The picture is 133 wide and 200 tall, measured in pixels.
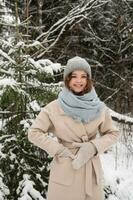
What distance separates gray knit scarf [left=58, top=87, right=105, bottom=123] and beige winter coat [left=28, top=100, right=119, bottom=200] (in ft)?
0.13

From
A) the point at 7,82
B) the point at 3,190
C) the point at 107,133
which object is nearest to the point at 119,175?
the point at 3,190

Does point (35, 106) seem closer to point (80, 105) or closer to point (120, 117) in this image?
point (80, 105)

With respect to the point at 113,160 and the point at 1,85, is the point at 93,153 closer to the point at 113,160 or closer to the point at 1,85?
the point at 1,85

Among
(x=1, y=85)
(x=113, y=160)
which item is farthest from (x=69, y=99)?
(x=113, y=160)

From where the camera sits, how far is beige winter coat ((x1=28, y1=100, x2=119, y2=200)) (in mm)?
3508

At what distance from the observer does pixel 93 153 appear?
3.51 metres

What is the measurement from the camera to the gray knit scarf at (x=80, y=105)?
351cm

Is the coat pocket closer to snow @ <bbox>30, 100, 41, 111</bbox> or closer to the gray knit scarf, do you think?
the gray knit scarf

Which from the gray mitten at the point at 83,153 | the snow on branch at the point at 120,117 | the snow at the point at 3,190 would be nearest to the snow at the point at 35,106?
the snow at the point at 3,190

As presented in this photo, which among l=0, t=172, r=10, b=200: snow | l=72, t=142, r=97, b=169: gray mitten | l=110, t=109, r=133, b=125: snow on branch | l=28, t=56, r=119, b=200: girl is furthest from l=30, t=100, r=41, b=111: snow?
l=110, t=109, r=133, b=125: snow on branch

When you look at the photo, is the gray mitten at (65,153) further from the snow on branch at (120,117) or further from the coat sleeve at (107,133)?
the snow on branch at (120,117)

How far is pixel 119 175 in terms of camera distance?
7051 mm

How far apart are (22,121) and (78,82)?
1.94m

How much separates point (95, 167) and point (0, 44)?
2.64 metres
